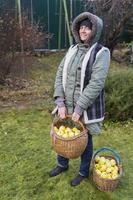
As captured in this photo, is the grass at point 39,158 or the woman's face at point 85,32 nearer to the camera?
the woman's face at point 85,32

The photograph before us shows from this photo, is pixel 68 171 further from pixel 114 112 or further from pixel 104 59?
pixel 114 112

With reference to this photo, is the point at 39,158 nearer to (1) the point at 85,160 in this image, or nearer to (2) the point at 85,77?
(1) the point at 85,160

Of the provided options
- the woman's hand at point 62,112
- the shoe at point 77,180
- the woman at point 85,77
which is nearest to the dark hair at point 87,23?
the woman at point 85,77

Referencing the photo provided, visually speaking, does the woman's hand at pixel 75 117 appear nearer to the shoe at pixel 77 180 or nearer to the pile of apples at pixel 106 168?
the pile of apples at pixel 106 168

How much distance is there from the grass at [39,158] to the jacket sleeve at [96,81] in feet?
3.37

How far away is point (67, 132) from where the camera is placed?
4.68 metres

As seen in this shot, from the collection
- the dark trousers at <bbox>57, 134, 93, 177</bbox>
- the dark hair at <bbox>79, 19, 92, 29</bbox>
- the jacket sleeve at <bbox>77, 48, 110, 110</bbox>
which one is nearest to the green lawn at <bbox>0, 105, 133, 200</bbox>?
the dark trousers at <bbox>57, 134, 93, 177</bbox>

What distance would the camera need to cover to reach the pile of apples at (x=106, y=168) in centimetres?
487

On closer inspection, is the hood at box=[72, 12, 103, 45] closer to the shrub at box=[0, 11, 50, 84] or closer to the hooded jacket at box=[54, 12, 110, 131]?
the hooded jacket at box=[54, 12, 110, 131]

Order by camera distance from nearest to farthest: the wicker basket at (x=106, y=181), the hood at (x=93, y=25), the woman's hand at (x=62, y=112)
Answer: the hood at (x=93, y=25), the woman's hand at (x=62, y=112), the wicker basket at (x=106, y=181)

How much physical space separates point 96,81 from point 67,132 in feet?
2.04

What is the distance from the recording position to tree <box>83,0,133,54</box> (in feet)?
39.1

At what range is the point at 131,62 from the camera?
12602 mm

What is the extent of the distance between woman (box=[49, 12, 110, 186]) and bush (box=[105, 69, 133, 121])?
7.54 ft
